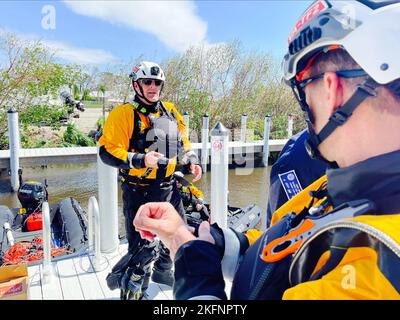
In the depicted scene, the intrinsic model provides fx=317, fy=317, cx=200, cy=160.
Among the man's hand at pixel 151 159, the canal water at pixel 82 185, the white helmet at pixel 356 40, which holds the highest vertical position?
the white helmet at pixel 356 40

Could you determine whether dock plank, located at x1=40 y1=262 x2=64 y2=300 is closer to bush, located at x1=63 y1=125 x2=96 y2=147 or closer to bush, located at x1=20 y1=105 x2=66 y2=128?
bush, located at x1=20 y1=105 x2=66 y2=128

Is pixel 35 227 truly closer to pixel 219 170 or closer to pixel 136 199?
pixel 136 199

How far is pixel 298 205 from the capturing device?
3.28 ft

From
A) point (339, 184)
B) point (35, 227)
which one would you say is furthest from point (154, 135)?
point (35, 227)

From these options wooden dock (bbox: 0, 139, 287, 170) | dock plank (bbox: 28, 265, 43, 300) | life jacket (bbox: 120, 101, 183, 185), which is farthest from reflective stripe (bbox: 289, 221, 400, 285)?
wooden dock (bbox: 0, 139, 287, 170)

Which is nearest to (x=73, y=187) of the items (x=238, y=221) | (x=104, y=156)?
(x=238, y=221)

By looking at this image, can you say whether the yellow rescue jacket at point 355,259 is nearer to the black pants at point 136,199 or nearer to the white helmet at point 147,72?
the black pants at point 136,199

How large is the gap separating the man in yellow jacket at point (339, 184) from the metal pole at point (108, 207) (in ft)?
7.89

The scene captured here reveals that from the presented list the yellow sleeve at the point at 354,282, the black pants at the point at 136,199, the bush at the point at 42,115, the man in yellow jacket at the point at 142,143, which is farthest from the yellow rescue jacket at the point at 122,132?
the bush at the point at 42,115

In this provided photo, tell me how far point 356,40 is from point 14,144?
30.2 feet

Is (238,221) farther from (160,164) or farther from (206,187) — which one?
(206,187)

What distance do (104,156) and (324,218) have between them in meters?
1.92

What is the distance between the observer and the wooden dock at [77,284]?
2.53 meters

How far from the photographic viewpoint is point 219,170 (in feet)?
9.95
